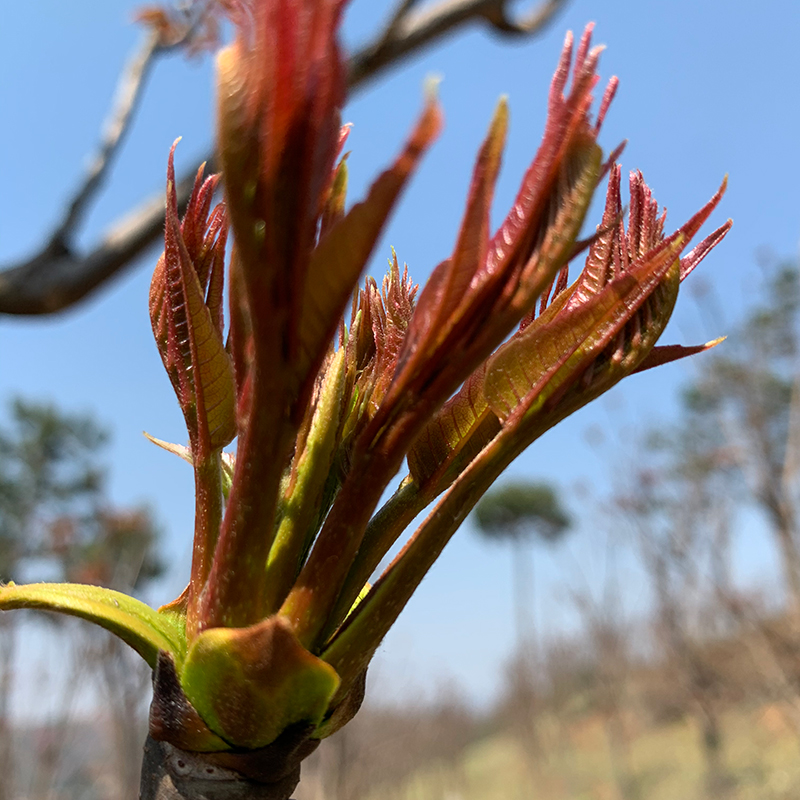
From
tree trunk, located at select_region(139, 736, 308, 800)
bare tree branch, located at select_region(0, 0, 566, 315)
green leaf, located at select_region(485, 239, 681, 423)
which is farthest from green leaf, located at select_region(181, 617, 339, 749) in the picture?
bare tree branch, located at select_region(0, 0, 566, 315)

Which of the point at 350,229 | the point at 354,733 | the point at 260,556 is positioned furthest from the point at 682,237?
the point at 354,733

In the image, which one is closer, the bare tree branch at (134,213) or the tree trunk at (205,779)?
the tree trunk at (205,779)

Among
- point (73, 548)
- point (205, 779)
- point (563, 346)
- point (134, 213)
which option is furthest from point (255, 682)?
point (73, 548)

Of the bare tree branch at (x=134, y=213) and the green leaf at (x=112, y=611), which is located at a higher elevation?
the bare tree branch at (x=134, y=213)

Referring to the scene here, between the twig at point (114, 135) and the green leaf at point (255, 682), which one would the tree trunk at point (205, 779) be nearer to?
the green leaf at point (255, 682)

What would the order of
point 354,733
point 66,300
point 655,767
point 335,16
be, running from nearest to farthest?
1. point 335,16
2. point 66,300
3. point 354,733
4. point 655,767

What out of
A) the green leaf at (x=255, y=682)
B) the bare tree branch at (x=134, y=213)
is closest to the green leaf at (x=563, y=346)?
the green leaf at (x=255, y=682)

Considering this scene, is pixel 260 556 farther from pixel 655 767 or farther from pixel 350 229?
pixel 655 767
